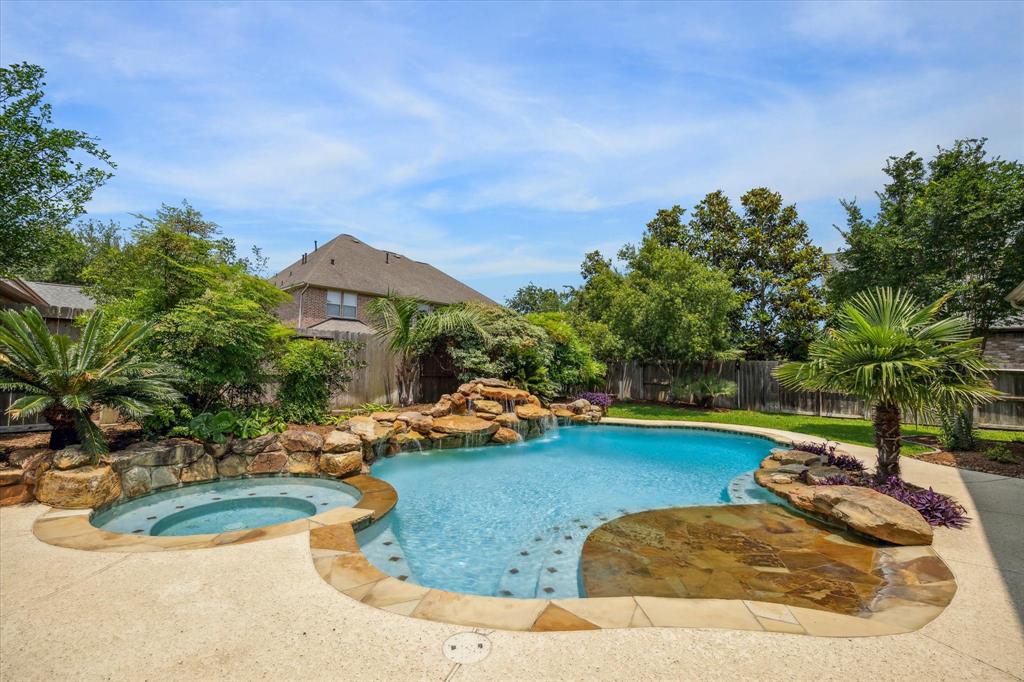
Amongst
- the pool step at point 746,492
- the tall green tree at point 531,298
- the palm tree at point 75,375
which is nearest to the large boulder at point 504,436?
the pool step at point 746,492

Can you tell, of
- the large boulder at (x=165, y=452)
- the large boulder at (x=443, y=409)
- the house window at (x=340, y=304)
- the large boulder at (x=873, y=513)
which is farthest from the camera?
the house window at (x=340, y=304)

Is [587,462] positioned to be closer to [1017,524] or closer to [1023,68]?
[1017,524]

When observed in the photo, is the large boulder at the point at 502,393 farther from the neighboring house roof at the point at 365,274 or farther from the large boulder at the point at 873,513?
the neighboring house roof at the point at 365,274

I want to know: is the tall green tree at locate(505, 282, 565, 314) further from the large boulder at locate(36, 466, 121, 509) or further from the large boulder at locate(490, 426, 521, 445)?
the large boulder at locate(36, 466, 121, 509)

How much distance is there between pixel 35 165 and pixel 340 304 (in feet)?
44.3

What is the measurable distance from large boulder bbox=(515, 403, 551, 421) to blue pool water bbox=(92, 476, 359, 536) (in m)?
5.75

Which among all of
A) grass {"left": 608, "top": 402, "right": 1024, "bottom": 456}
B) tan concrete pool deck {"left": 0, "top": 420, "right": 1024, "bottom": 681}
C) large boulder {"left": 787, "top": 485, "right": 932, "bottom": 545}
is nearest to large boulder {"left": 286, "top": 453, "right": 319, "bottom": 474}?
tan concrete pool deck {"left": 0, "top": 420, "right": 1024, "bottom": 681}

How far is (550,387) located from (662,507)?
8.01m

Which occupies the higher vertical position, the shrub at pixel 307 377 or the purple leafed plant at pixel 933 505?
the shrub at pixel 307 377

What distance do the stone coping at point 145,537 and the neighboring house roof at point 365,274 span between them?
14864mm

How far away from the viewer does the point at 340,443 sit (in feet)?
23.2

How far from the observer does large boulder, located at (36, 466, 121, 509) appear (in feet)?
15.8

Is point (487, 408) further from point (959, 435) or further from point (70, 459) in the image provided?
point (959, 435)

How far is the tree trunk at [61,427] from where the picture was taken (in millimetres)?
5355
